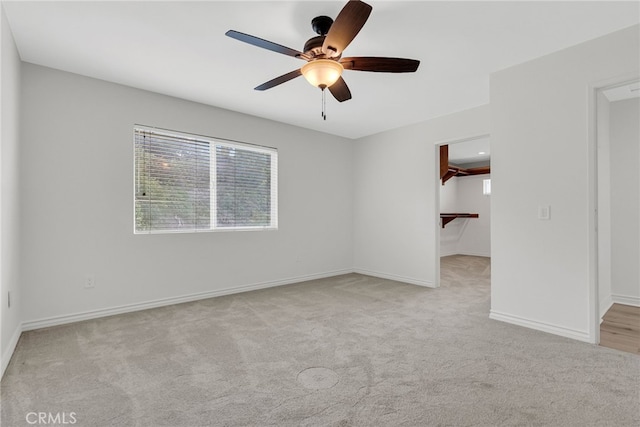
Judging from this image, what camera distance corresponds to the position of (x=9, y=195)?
7.84 ft

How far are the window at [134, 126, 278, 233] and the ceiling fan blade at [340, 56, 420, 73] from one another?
2.45m

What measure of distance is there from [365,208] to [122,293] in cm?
375

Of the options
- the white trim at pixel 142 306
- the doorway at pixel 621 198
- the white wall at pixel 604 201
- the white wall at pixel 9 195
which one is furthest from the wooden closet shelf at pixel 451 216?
the white wall at pixel 9 195

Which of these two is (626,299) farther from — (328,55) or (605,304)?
(328,55)

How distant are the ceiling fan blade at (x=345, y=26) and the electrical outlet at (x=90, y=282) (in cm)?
312

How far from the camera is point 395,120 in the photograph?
4.55 metres

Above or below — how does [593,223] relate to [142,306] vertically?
above

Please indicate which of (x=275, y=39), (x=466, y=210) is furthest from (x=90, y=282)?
(x=466, y=210)

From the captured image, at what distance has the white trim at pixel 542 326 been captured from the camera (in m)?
2.56

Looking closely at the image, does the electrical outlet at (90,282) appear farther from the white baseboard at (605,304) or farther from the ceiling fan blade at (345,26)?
the white baseboard at (605,304)

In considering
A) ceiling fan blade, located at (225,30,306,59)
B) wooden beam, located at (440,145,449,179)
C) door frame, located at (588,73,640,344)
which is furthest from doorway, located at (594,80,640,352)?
ceiling fan blade, located at (225,30,306,59)

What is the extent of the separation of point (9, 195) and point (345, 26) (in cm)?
278

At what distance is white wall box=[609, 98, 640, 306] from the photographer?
140 inches
